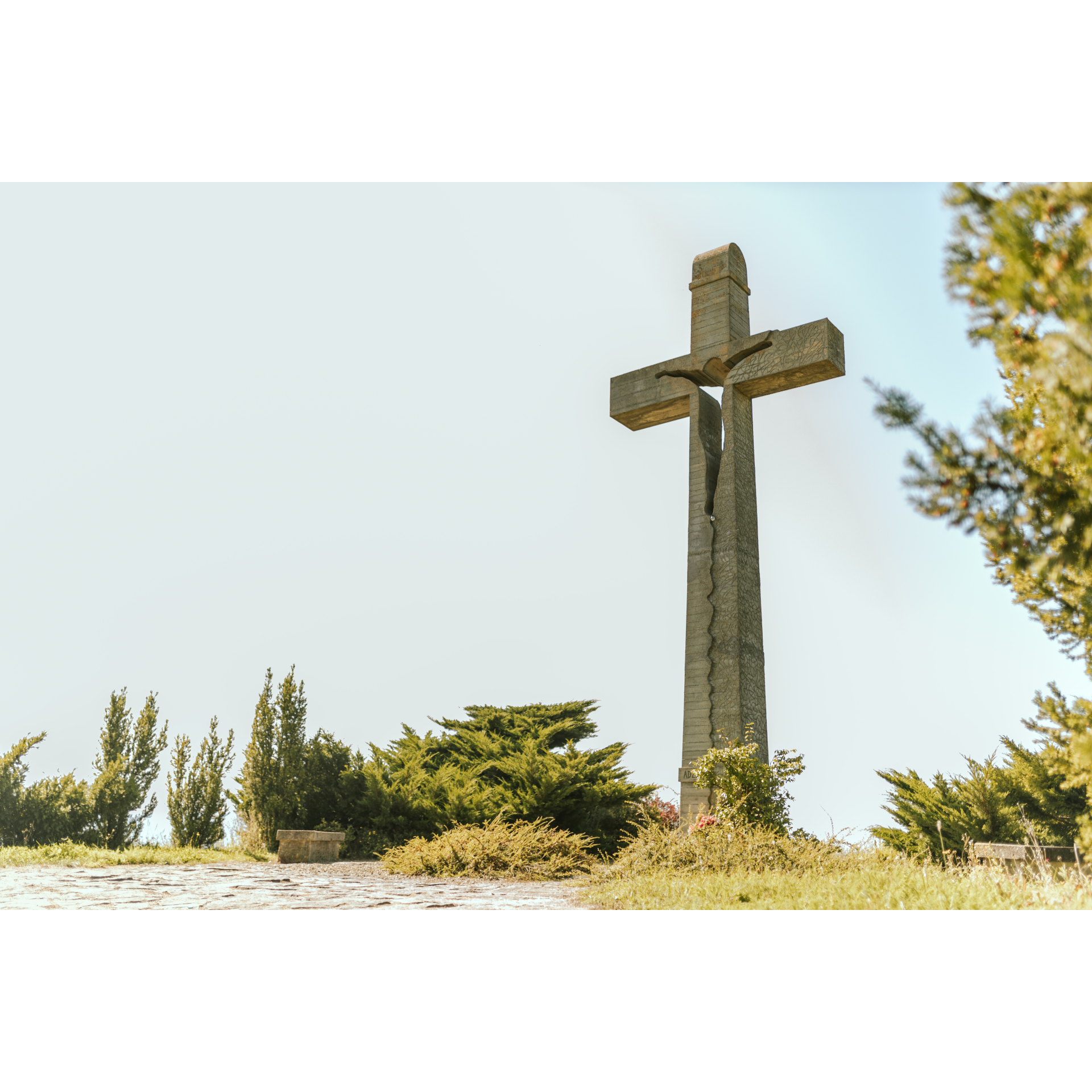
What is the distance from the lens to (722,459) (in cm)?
802

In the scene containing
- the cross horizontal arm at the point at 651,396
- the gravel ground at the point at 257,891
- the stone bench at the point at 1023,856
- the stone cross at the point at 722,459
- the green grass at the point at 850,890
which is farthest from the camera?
the cross horizontal arm at the point at 651,396

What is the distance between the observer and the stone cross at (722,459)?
710 cm

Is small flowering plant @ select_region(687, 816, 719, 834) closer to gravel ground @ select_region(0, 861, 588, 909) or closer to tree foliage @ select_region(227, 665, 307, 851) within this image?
gravel ground @ select_region(0, 861, 588, 909)

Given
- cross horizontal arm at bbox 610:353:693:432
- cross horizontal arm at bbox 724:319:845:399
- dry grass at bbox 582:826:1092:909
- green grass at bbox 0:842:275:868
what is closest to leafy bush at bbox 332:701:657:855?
green grass at bbox 0:842:275:868

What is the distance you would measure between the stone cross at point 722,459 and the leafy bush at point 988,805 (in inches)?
45.6

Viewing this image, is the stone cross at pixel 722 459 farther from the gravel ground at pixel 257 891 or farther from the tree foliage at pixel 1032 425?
the tree foliage at pixel 1032 425

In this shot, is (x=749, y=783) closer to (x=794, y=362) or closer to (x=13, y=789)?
(x=794, y=362)

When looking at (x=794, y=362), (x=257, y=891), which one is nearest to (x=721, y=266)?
(x=794, y=362)

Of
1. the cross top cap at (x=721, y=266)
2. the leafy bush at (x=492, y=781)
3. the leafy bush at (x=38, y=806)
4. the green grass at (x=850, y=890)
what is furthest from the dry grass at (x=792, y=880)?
the leafy bush at (x=38, y=806)

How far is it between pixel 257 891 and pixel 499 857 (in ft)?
6.76
